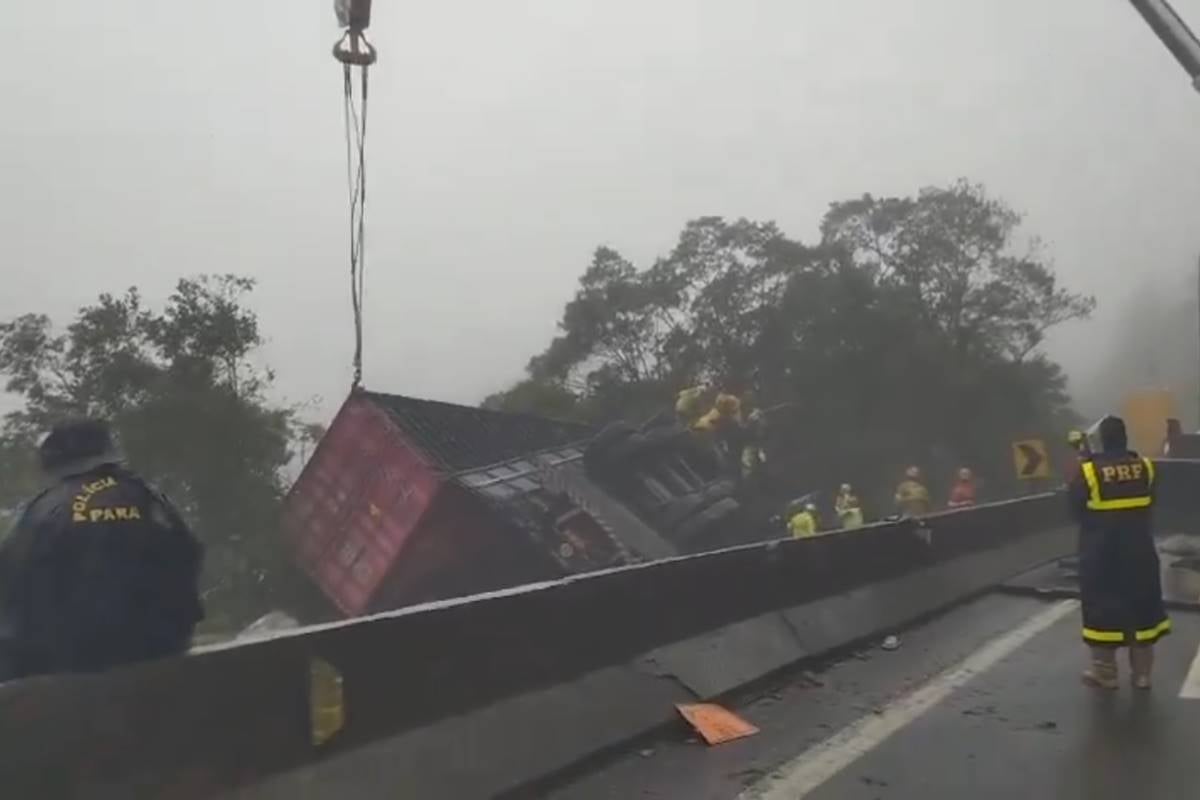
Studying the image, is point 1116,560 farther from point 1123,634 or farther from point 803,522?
point 803,522

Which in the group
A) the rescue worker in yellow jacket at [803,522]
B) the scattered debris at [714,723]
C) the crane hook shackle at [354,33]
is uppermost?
the crane hook shackle at [354,33]

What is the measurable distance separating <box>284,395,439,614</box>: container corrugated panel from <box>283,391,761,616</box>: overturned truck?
0.04ft

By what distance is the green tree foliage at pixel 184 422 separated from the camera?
55.0 feet

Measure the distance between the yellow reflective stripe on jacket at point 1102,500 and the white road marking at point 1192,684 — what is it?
3.45 ft

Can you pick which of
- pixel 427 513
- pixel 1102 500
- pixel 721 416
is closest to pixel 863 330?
pixel 721 416

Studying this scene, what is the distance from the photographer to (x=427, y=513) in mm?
17516

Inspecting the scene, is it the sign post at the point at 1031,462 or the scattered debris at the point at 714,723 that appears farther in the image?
the sign post at the point at 1031,462

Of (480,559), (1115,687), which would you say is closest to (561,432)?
(480,559)

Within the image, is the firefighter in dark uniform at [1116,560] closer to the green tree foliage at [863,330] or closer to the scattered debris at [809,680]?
the scattered debris at [809,680]

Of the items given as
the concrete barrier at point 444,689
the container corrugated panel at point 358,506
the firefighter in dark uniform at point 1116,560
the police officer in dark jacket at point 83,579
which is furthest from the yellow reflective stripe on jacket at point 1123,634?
the container corrugated panel at point 358,506

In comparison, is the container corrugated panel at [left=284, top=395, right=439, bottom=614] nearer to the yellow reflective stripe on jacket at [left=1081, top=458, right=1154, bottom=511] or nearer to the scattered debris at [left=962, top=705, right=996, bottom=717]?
the yellow reflective stripe on jacket at [left=1081, top=458, right=1154, bottom=511]

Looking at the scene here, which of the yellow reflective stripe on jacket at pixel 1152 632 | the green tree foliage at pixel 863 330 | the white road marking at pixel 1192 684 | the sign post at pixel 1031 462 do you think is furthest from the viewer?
the green tree foliage at pixel 863 330

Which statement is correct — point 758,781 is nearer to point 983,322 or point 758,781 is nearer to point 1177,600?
point 1177,600

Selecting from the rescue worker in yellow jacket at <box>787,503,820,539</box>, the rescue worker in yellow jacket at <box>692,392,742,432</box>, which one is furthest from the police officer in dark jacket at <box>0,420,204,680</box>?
the rescue worker in yellow jacket at <box>692,392,742,432</box>
